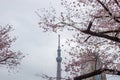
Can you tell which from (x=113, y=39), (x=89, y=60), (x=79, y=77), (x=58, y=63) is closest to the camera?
(x=113, y=39)

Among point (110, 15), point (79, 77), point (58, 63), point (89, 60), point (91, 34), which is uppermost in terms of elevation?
point (58, 63)

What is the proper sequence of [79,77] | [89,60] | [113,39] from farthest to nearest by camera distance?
1. [89,60]
2. [79,77]
3. [113,39]

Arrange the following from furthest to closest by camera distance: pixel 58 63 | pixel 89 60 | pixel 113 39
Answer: pixel 58 63 → pixel 89 60 → pixel 113 39

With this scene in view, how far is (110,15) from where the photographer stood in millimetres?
13086

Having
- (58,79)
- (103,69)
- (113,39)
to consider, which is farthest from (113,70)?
(58,79)

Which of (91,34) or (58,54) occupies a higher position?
(58,54)

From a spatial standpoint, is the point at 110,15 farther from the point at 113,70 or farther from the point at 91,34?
the point at 113,70

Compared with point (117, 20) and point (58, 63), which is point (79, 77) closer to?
point (117, 20)

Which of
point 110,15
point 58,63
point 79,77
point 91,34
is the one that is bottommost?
point 79,77

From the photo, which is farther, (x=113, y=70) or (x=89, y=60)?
(x=89, y=60)

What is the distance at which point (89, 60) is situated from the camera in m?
14.6

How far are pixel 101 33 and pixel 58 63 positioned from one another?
291 feet

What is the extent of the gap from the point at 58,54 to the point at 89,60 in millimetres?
90122

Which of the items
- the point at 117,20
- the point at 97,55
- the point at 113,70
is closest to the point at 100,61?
the point at 97,55
